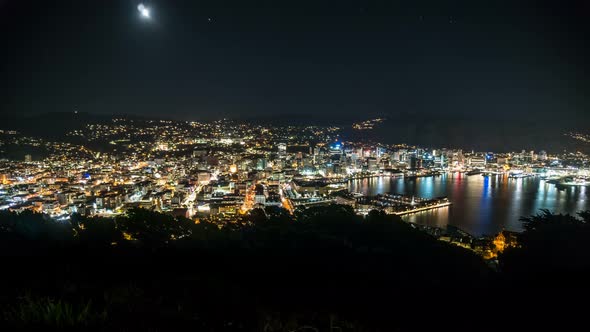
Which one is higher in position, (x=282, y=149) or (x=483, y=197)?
(x=282, y=149)

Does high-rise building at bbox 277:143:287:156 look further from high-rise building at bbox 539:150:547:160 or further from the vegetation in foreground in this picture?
the vegetation in foreground

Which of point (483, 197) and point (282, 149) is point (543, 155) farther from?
point (282, 149)

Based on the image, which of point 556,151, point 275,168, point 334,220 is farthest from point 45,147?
point 556,151

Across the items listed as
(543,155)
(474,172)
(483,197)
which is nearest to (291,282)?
(483,197)

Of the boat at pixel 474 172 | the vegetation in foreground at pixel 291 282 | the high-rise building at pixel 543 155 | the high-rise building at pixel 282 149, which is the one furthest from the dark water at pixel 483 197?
the high-rise building at pixel 282 149

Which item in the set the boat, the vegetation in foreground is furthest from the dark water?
the vegetation in foreground

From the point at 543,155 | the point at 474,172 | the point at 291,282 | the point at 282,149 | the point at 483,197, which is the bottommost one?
the point at 483,197

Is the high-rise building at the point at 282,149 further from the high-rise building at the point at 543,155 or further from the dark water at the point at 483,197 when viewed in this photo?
the high-rise building at the point at 543,155

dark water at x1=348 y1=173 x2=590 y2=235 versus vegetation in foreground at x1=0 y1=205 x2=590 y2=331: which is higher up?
vegetation in foreground at x1=0 y1=205 x2=590 y2=331

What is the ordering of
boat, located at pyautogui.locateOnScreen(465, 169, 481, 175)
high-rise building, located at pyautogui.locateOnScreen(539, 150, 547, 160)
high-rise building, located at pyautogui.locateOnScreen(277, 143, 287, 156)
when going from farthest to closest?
high-rise building, located at pyautogui.locateOnScreen(277, 143, 287, 156) < high-rise building, located at pyautogui.locateOnScreen(539, 150, 547, 160) < boat, located at pyautogui.locateOnScreen(465, 169, 481, 175)
